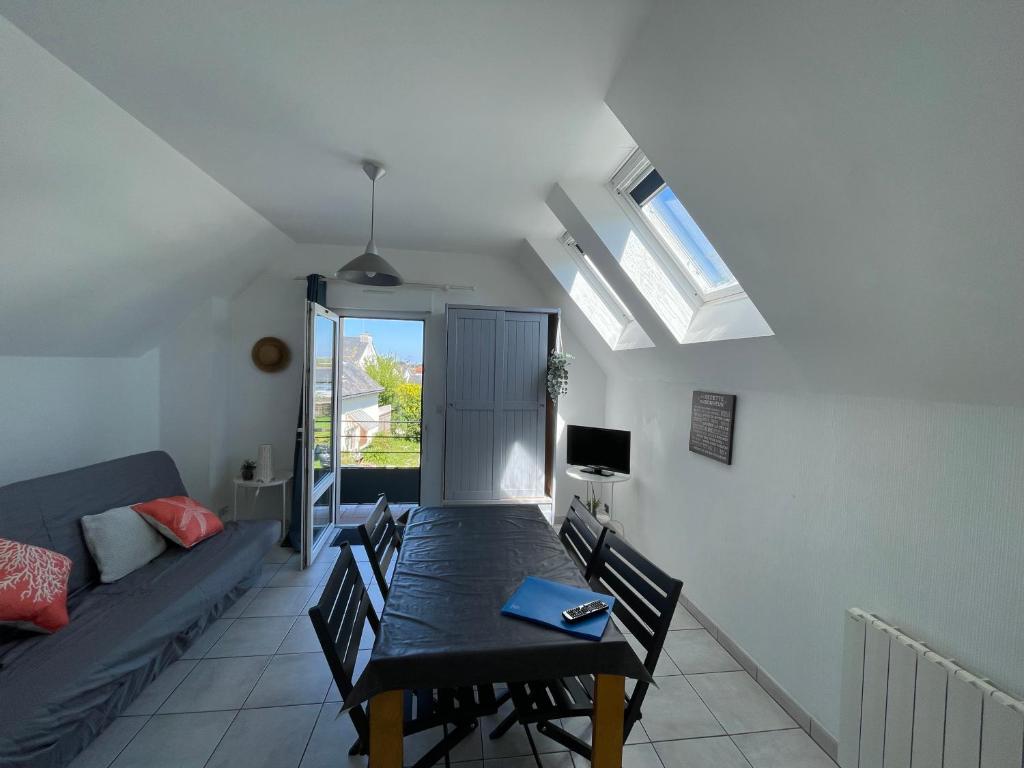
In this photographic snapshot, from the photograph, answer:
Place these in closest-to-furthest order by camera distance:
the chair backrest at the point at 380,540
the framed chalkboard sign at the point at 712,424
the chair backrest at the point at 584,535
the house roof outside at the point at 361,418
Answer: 1. the chair backrest at the point at 380,540
2. the chair backrest at the point at 584,535
3. the framed chalkboard sign at the point at 712,424
4. the house roof outside at the point at 361,418

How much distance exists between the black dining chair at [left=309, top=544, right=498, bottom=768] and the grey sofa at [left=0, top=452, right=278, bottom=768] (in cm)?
100

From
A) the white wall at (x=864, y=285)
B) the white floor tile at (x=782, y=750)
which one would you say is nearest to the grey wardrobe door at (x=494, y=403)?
the white wall at (x=864, y=285)

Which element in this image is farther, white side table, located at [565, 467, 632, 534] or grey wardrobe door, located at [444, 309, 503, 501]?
grey wardrobe door, located at [444, 309, 503, 501]

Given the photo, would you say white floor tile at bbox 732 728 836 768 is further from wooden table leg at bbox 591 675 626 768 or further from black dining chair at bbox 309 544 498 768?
black dining chair at bbox 309 544 498 768

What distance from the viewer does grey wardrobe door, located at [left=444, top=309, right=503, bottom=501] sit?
378cm

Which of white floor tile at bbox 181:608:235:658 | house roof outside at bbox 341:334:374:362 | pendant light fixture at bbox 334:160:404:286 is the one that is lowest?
white floor tile at bbox 181:608:235:658

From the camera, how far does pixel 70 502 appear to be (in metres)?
2.36

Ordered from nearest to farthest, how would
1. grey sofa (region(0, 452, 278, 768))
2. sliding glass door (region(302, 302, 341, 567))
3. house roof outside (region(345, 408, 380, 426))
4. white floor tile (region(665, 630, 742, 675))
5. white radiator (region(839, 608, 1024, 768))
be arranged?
white radiator (region(839, 608, 1024, 768))
grey sofa (region(0, 452, 278, 768))
white floor tile (region(665, 630, 742, 675))
sliding glass door (region(302, 302, 341, 567))
house roof outside (region(345, 408, 380, 426))

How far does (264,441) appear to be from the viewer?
3891 mm

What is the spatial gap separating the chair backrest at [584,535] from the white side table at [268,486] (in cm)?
248

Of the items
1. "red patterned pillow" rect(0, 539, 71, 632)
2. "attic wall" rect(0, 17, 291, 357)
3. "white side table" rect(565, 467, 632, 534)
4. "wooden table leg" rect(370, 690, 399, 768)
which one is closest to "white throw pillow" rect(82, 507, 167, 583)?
"red patterned pillow" rect(0, 539, 71, 632)

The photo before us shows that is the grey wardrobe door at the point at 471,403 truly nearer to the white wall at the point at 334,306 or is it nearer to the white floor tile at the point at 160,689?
the white wall at the point at 334,306

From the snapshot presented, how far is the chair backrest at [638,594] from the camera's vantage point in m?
1.44

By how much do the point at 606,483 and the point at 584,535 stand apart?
179 cm
